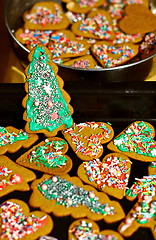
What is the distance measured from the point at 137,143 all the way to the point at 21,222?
372 millimetres

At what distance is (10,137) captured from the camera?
1.24 meters

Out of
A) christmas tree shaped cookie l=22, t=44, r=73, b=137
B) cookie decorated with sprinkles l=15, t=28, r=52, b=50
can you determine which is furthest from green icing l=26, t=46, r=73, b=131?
cookie decorated with sprinkles l=15, t=28, r=52, b=50

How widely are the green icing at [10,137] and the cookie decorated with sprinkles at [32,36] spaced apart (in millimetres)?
396

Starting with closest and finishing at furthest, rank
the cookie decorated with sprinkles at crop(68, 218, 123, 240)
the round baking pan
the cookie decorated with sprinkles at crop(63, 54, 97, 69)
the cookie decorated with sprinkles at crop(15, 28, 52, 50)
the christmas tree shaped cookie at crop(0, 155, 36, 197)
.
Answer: the cookie decorated with sprinkles at crop(68, 218, 123, 240) → the christmas tree shaped cookie at crop(0, 155, 36, 197) → the round baking pan → the cookie decorated with sprinkles at crop(63, 54, 97, 69) → the cookie decorated with sprinkles at crop(15, 28, 52, 50)

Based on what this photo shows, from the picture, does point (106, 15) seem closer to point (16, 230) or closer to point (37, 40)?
point (37, 40)

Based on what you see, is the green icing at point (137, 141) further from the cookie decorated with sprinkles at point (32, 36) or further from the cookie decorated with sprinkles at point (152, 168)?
the cookie decorated with sprinkles at point (32, 36)

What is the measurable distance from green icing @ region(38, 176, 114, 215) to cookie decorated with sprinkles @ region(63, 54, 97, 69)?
1.44 feet

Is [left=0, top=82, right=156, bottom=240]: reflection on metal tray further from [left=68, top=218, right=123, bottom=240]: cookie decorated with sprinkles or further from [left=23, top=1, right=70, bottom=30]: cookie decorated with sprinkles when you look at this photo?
[left=23, top=1, right=70, bottom=30]: cookie decorated with sprinkles

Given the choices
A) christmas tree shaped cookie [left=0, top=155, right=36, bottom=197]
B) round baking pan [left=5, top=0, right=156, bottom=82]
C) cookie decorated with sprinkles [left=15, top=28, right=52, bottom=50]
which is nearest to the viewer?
christmas tree shaped cookie [left=0, top=155, right=36, bottom=197]

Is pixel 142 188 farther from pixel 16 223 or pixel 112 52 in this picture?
pixel 112 52

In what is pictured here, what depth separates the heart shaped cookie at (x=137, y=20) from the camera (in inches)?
62.6

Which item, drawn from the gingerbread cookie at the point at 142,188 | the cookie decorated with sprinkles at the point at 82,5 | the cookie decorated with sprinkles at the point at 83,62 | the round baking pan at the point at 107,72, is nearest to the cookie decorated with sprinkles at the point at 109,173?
the gingerbread cookie at the point at 142,188

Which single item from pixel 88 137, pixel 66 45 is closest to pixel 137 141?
pixel 88 137

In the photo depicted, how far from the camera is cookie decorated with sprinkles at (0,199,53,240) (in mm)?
1038
